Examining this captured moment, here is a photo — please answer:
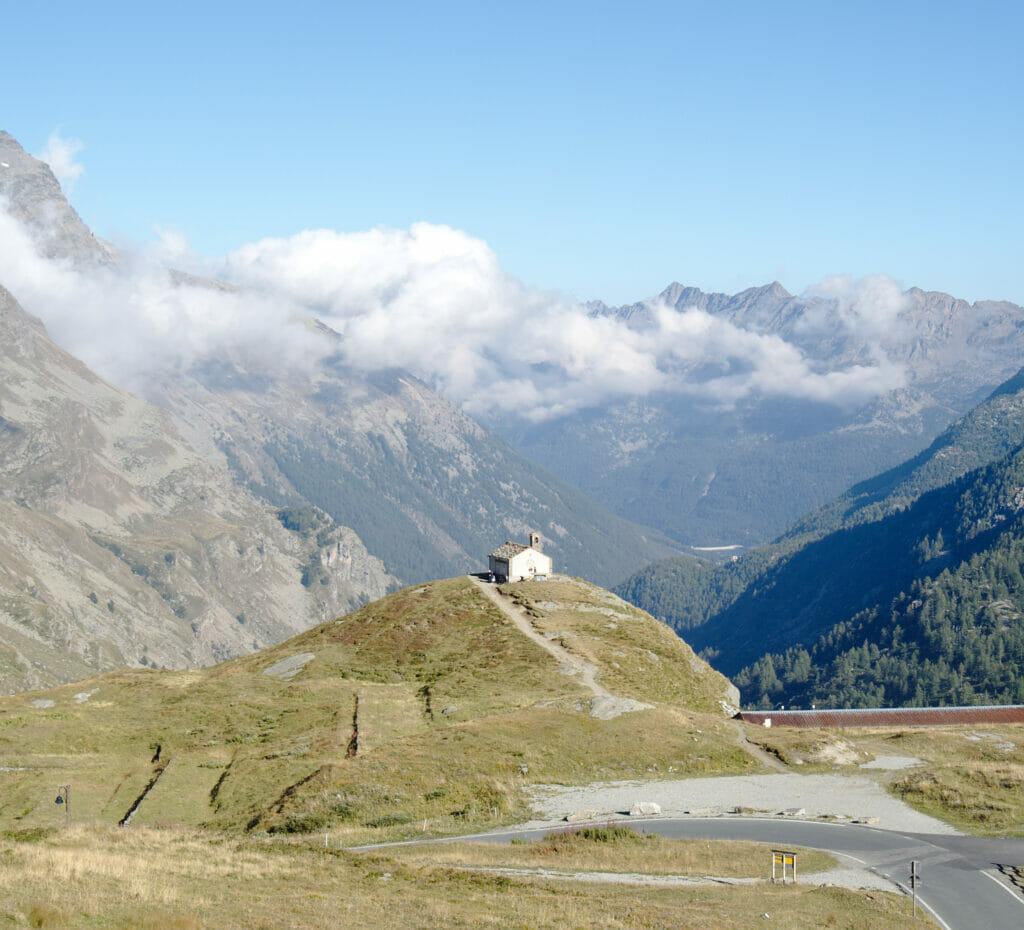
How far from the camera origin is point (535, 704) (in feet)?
289

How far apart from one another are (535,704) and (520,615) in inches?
1261

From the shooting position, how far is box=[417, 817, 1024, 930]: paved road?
4597cm

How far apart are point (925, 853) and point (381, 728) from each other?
45032mm

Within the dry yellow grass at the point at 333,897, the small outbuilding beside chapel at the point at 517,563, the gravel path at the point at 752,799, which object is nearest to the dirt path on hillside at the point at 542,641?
the small outbuilding beside chapel at the point at 517,563

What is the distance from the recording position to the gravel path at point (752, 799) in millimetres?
63469

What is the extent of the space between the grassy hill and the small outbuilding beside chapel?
22.9ft

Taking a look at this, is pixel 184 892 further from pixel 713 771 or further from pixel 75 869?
pixel 713 771

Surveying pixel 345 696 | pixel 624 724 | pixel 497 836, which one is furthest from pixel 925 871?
pixel 345 696

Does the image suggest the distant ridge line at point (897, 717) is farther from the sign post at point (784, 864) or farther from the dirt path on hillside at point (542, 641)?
the sign post at point (784, 864)

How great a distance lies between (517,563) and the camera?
13800 centimetres

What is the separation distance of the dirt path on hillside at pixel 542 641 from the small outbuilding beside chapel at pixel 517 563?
367 centimetres

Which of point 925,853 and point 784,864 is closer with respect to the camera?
point 784,864

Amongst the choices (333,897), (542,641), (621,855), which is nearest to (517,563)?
(542,641)

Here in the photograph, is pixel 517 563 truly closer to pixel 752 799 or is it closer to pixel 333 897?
pixel 752 799
